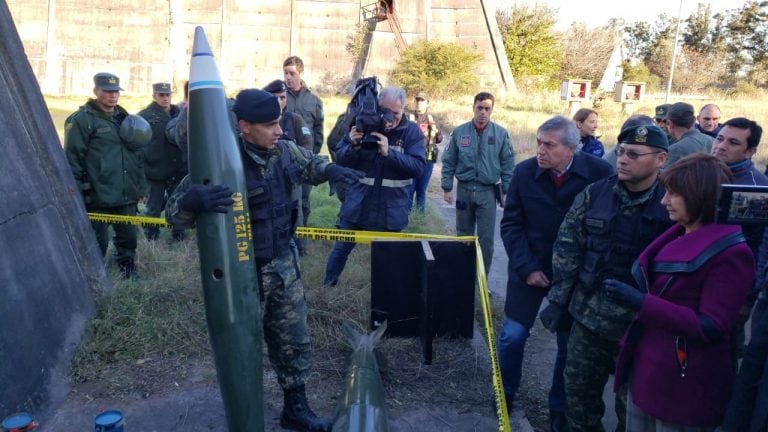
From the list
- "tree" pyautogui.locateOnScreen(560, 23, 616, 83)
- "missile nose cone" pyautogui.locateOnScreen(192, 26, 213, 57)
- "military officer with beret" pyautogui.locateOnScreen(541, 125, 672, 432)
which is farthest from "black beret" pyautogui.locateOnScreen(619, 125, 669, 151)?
"tree" pyautogui.locateOnScreen(560, 23, 616, 83)

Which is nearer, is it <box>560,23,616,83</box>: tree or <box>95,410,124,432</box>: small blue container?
<box>95,410,124,432</box>: small blue container

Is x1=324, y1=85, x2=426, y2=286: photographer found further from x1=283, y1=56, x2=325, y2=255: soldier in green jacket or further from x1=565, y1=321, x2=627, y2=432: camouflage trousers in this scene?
x1=565, y1=321, x2=627, y2=432: camouflage trousers

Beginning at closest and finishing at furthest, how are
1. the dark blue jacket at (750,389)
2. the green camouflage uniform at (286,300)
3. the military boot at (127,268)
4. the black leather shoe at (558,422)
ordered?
the dark blue jacket at (750,389), the green camouflage uniform at (286,300), the black leather shoe at (558,422), the military boot at (127,268)

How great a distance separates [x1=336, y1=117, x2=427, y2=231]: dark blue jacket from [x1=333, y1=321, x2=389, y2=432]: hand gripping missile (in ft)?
4.85

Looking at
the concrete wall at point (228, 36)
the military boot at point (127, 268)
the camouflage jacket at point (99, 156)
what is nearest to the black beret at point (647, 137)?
the camouflage jacket at point (99, 156)

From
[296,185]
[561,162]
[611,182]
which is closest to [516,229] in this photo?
[561,162]

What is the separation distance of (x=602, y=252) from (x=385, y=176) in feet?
7.76

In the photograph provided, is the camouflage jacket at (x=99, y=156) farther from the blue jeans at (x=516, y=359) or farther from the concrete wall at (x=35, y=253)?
the blue jeans at (x=516, y=359)

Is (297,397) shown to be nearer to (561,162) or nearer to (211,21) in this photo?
(561,162)

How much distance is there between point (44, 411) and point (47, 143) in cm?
210

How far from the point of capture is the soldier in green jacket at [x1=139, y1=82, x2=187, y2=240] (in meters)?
6.89

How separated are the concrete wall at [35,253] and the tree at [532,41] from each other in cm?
3172

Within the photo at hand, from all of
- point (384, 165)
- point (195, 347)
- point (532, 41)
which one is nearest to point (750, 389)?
point (384, 165)

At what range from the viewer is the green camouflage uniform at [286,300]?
3.38m
